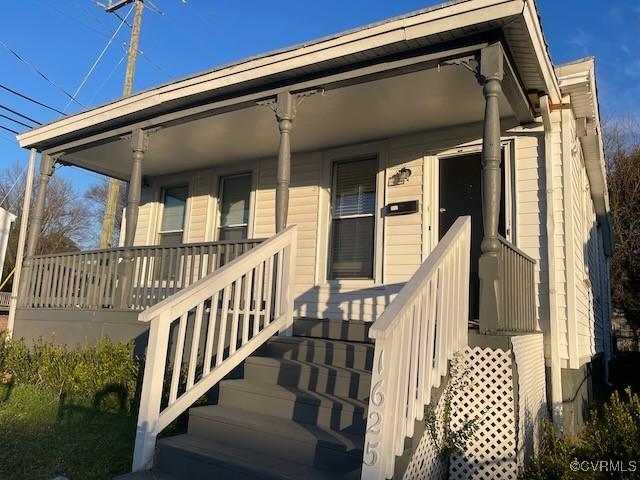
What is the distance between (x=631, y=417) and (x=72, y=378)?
5095 millimetres

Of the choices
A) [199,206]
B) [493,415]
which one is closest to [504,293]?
[493,415]

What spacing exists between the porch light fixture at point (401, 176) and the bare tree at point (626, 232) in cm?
1368

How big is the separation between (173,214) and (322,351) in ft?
18.0

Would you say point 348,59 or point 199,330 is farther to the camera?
point 348,59

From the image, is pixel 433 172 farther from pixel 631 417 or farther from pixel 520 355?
pixel 631 417

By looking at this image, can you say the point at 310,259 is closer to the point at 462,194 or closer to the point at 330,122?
the point at 330,122

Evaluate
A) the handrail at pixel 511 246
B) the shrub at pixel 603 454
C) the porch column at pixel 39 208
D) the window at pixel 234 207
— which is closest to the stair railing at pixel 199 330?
the handrail at pixel 511 246

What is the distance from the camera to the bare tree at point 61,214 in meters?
30.2

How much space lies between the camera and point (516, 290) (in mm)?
4297

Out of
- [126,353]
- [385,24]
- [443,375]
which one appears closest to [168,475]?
[443,375]

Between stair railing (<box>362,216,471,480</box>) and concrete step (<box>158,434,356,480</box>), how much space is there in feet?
1.68

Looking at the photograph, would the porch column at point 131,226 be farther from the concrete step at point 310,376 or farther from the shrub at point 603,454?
the shrub at point 603,454

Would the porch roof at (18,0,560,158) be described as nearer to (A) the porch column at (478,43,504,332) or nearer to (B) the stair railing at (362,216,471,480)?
(A) the porch column at (478,43,504,332)

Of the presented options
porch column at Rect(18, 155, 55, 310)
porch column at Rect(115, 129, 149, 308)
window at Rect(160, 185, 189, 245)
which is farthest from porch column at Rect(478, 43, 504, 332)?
porch column at Rect(18, 155, 55, 310)
